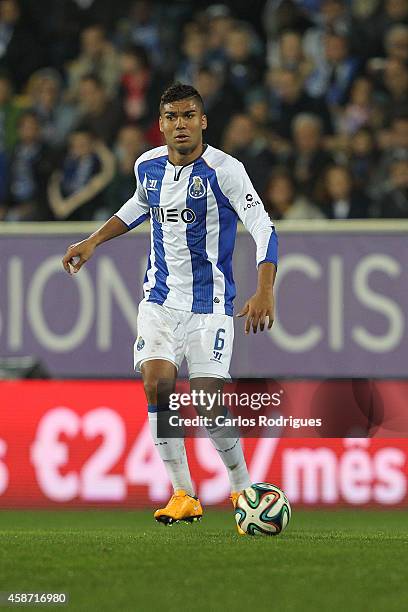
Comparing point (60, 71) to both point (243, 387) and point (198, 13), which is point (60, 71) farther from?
point (243, 387)

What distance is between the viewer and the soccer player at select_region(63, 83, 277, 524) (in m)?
7.41

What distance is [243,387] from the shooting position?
9.09 m

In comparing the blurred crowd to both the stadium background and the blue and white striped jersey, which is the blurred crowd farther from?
the blue and white striped jersey

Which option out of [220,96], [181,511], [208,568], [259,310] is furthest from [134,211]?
[220,96]

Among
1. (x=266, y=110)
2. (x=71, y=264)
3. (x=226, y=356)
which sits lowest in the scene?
(x=226, y=356)

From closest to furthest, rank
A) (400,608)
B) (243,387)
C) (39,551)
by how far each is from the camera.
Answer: (400,608)
(39,551)
(243,387)

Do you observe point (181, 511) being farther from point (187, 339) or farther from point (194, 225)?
point (194, 225)

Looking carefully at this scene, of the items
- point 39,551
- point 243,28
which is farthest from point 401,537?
point 243,28

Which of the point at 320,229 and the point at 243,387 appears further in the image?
the point at 320,229

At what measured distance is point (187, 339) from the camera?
7551mm

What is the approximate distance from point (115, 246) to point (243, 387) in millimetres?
2730

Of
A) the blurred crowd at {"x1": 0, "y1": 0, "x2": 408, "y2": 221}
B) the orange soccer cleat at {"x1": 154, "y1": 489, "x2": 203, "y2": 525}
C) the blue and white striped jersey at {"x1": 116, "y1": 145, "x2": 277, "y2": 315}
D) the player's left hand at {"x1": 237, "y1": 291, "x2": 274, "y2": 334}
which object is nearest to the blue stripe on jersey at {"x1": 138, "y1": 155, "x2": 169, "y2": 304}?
the blue and white striped jersey at {"x1": 116, "y1": 145, "x2": 277, "y2": 315}

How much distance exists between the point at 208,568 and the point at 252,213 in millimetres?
2099

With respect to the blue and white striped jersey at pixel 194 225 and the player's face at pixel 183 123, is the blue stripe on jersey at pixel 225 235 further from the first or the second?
the player's face at pixel 183 123
